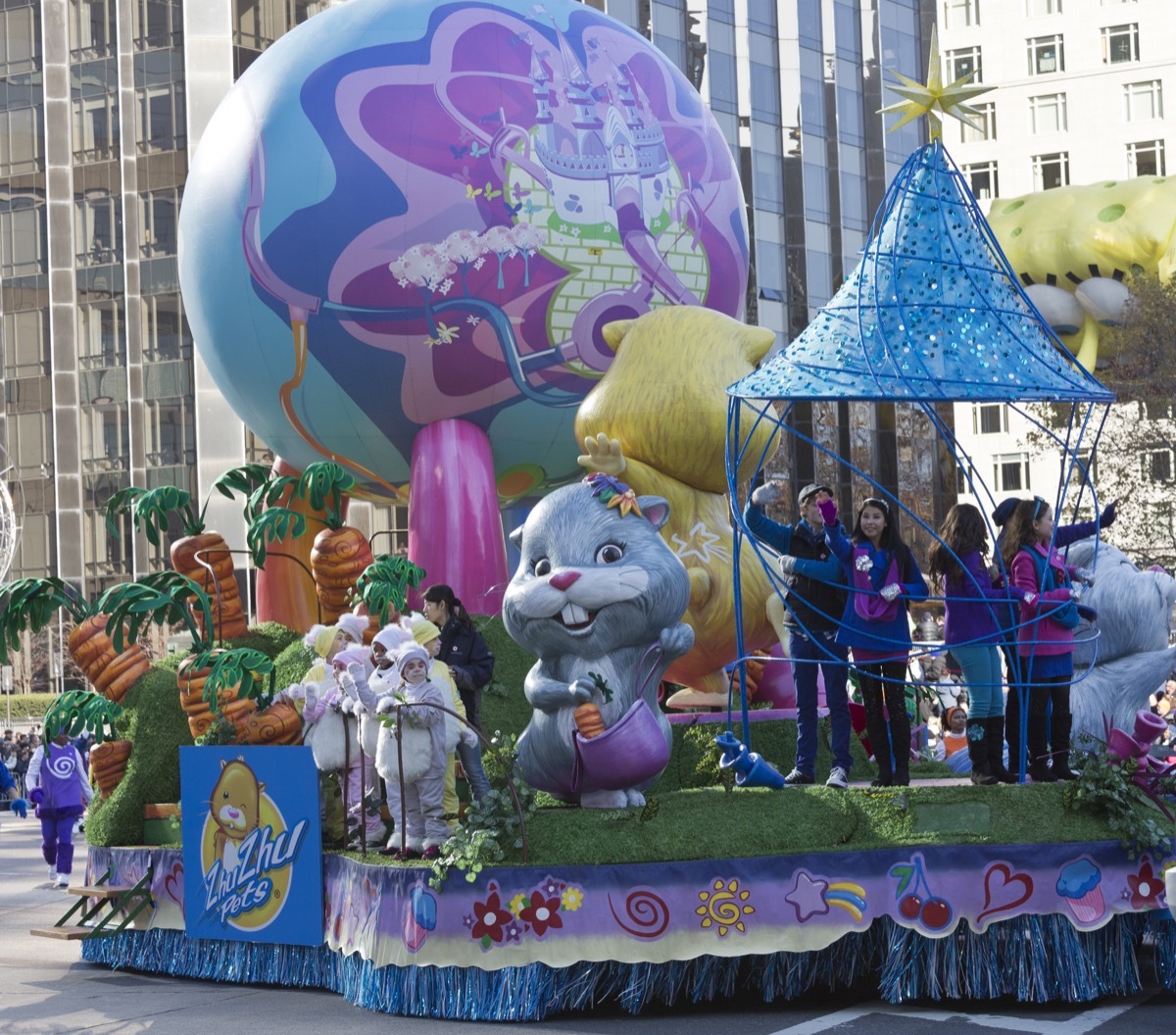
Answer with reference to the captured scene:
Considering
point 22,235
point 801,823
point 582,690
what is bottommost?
point 801,823

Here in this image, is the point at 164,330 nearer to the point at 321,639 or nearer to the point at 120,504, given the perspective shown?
the point at 120,504

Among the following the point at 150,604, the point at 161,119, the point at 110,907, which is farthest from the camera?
the point at 161,119

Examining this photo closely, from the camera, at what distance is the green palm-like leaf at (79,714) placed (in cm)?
997

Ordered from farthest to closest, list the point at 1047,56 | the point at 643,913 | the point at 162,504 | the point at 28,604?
the point at 1047,56 → the point at 162,504 → the point at 28,604 → the point at 643,913

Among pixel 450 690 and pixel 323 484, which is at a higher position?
pixel 323 484

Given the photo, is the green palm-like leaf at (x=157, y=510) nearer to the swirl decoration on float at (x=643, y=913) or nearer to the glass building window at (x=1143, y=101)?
the swirl decoration on float at (x=643, y=913)

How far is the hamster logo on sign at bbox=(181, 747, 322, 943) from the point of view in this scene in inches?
343

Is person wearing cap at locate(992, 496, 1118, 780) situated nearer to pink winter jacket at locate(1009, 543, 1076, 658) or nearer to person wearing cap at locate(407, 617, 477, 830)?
pink winter jacket at locate(1009, 543, 1076, 658)

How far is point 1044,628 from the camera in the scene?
8789mm

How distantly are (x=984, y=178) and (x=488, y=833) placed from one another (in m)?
50.2

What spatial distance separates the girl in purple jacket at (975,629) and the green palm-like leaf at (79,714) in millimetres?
4721

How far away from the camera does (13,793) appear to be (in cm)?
2730

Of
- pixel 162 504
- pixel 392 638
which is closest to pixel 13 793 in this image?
pixel 162 504

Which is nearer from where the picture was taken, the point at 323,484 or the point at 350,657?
the point at 350,657
